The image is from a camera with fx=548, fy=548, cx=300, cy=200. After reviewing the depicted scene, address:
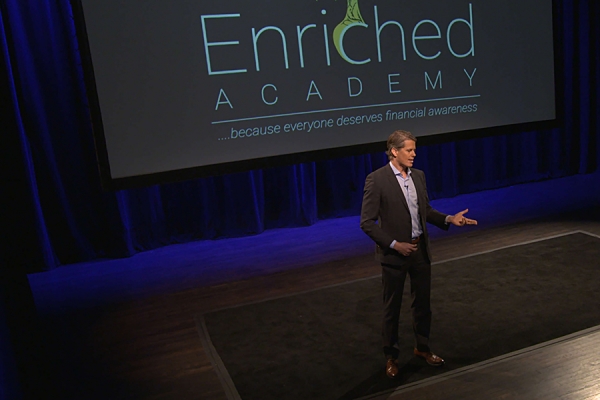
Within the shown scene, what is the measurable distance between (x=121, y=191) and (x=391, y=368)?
3.77 m

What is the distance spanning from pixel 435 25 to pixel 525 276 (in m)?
2.55

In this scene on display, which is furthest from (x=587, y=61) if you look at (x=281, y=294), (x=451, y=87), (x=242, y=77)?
(x=281, y=294)

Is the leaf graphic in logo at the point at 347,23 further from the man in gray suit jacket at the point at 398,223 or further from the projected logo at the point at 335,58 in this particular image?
the man in gray suit jacket at the point at 398,223

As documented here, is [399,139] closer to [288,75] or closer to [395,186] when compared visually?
[395,186]

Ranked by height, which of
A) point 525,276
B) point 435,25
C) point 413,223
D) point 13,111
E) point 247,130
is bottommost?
point 525,276

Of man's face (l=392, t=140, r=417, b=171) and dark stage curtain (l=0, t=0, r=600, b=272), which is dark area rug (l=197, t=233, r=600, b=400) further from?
dark stage curtain (l=0, t=0, r=600, b=272)

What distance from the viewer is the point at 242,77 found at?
464 centimetres

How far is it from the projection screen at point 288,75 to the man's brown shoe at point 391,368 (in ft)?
7.67

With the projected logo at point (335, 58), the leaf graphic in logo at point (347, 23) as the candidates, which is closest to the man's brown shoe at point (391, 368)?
the projected logo at point (335, 58)

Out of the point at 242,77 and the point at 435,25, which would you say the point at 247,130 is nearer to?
the point at 242,77

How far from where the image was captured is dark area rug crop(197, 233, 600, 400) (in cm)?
300

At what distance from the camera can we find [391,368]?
2.92 meters

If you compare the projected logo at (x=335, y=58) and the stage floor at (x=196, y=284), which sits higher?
the projected logo at (x=335, y=58)

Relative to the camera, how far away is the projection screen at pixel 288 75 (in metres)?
4.32
